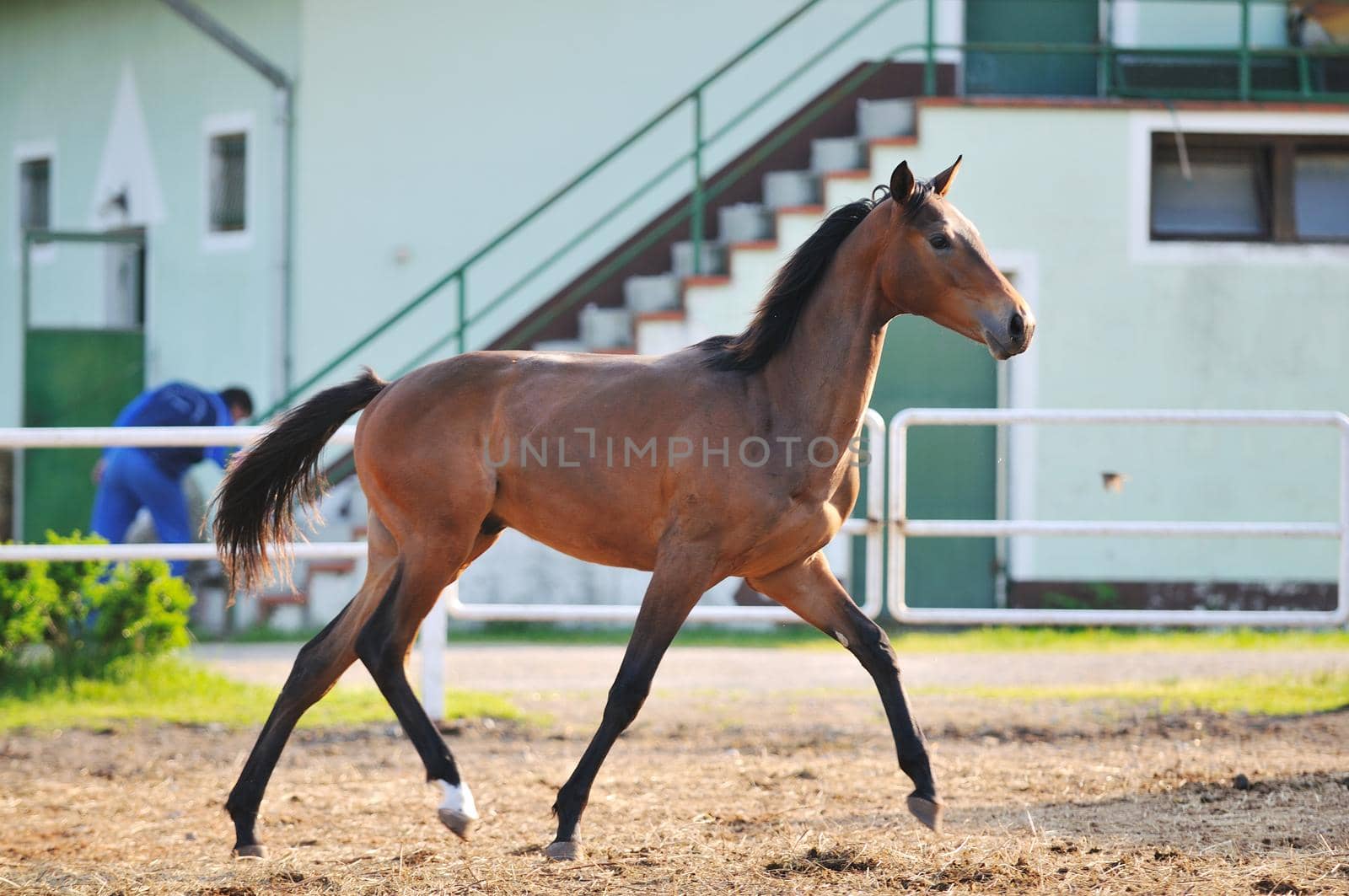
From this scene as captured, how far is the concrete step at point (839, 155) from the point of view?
11562mm

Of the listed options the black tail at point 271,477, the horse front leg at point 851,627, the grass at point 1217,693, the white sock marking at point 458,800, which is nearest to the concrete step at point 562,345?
the grass at point 1217,693

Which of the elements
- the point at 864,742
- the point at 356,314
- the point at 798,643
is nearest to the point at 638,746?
the point at 864,742

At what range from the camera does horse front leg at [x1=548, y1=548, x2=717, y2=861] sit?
4.77m

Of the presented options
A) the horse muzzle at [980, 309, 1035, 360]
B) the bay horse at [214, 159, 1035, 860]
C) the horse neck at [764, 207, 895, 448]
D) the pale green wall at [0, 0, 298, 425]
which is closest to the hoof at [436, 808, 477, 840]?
the bay horse at [214, 159, 1035, 860]

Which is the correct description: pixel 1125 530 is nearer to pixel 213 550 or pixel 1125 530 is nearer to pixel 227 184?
pixel 213 550

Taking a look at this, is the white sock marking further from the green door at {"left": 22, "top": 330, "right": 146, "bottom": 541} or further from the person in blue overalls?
the green door at {"left": 22, "top": 330, "right": 146, "bottom": 541}

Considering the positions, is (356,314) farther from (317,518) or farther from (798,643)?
(317,518)

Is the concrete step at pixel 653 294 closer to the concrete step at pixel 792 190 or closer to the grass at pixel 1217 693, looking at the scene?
the concrete step at pixel 792 190

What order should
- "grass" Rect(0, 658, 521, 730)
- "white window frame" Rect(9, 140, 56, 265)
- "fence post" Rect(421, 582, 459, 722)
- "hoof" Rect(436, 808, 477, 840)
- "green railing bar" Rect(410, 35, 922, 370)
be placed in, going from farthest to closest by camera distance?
1. "white window frame" Rect(9, 140, 56, 265)
2. "green railing bar" Rect(410, 35, 922, 370)
3. "grass" Rect(0, 658, 521, 730)
4. "fence post" Rect(421, 582, 459, 722)
5. "hoof" Rect(436, 808, 477, 840)

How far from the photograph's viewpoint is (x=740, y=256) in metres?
11.2

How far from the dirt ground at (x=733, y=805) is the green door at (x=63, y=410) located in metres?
6.14

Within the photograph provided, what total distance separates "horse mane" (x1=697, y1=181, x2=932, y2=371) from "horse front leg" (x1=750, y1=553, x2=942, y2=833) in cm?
69

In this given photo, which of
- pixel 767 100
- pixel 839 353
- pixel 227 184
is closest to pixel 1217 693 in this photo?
pixel 839 353

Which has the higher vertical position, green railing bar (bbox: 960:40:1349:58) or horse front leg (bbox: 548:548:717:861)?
green railing bar (bbox: 960:40:1349:58)
